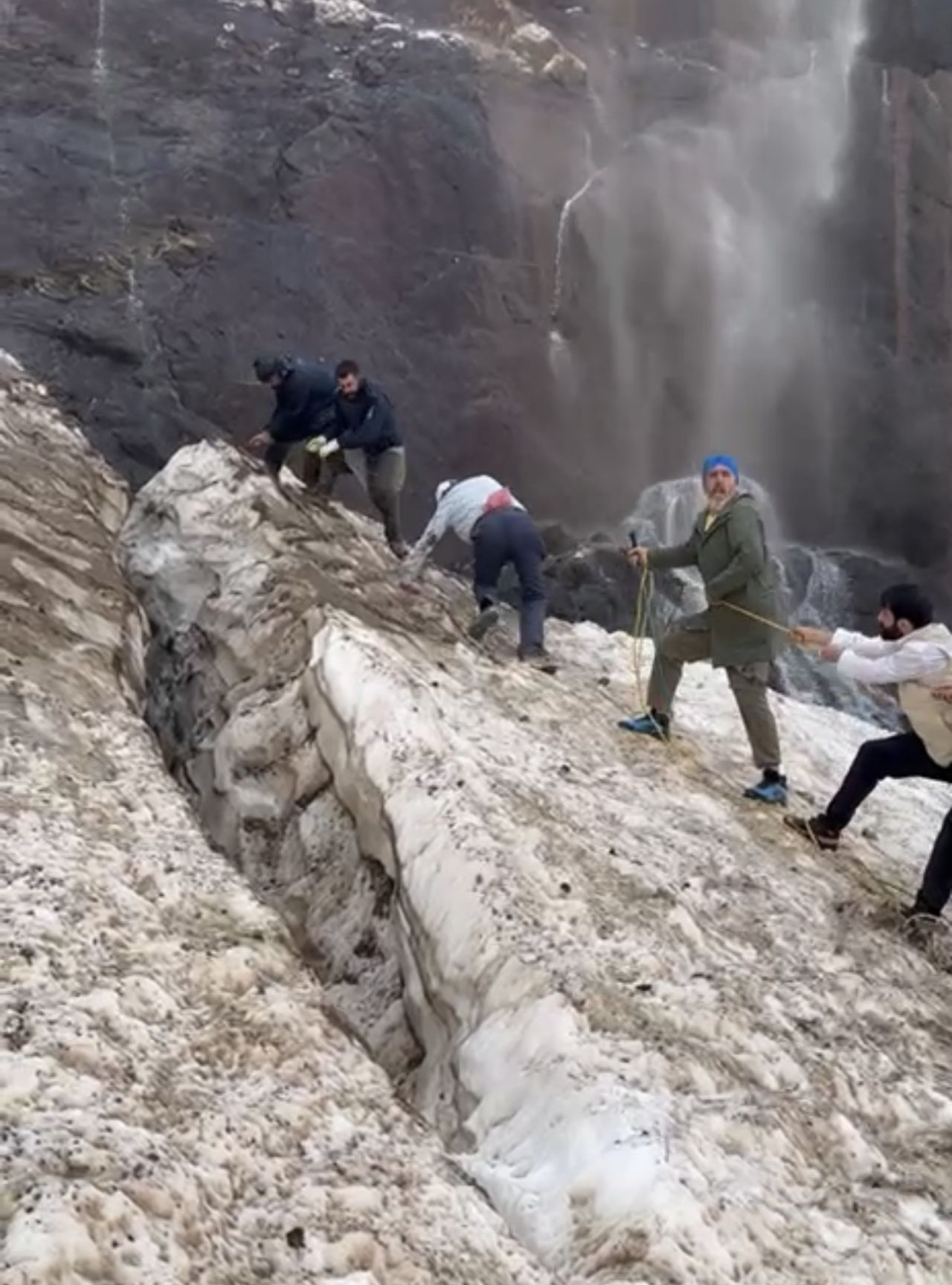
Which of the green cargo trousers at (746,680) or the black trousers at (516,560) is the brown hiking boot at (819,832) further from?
the black trousers at (516,560)

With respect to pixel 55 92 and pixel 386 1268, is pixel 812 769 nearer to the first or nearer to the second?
pixel 386 1268

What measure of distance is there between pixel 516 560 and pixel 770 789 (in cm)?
236

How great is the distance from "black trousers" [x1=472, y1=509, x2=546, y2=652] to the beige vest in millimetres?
3236

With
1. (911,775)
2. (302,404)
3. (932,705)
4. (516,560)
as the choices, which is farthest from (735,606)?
(302,404)

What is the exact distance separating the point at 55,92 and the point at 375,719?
66.0ft

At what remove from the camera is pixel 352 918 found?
5.37 metres

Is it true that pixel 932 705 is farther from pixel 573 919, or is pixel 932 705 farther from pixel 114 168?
pixel 114 168

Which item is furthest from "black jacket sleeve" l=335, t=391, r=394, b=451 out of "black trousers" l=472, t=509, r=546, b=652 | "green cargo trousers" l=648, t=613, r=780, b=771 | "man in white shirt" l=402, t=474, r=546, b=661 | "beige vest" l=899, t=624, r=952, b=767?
A: "beige vest" l=899, t=624, r=952, b=767

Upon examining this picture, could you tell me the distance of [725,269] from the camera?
26.5 m

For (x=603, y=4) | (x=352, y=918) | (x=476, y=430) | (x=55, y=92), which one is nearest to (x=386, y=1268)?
(x=352, y=918)

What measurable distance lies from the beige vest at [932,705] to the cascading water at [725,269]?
18.2 metres

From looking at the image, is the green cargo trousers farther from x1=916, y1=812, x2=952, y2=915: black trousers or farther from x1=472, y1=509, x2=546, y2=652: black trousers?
x1=916, y1=812, x2=952, y2=915: black trousers

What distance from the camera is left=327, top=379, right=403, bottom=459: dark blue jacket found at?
9.60m

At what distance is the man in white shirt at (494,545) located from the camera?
8.52 meters
